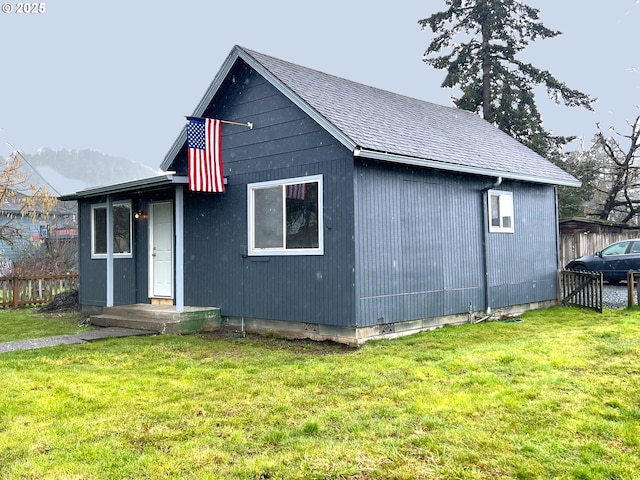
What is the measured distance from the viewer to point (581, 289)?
12094mm

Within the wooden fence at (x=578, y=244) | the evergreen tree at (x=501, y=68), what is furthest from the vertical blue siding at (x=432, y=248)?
the evergreen tree at (x=501, y=68)

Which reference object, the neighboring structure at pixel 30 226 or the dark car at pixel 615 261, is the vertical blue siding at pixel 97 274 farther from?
the dark car at pixel 615 261

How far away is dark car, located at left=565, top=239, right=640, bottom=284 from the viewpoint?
1524cm

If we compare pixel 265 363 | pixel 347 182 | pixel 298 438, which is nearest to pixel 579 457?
pixel 298 438

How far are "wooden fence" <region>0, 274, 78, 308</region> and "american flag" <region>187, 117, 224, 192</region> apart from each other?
804 cm

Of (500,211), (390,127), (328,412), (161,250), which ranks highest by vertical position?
(390,127)

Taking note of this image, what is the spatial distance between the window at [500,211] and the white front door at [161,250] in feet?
20.8

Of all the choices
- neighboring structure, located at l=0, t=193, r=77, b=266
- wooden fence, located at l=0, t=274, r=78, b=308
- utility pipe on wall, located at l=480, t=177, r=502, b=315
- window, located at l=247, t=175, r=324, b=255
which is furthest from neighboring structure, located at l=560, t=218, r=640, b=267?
neighboring structure, located at l=0, t=193, r=77, b=266

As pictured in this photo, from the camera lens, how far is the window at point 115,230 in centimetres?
1197

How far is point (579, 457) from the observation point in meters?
3.68

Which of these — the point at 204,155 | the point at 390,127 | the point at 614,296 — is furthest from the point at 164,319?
the point at 614,296

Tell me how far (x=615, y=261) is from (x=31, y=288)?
15.9m

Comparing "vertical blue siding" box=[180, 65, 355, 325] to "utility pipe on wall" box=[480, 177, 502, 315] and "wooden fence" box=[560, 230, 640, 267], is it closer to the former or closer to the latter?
"utility pipe on wall" box=[480, 177, 502, 315]

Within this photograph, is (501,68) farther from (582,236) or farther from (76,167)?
(76,167)
